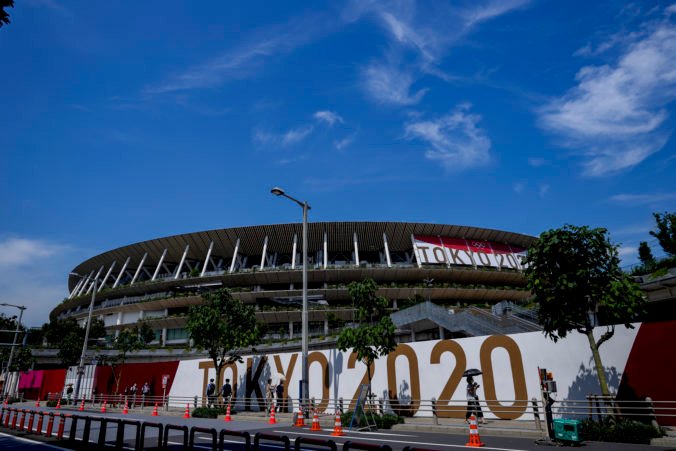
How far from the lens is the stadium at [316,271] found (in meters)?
53.9

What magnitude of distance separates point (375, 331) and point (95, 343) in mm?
50155

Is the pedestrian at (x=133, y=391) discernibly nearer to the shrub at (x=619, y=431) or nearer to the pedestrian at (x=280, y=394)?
the pedestrian at (x=280, y=394)

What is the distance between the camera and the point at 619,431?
11.7 metres

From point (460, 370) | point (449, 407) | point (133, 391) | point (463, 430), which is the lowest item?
point (463, 430)

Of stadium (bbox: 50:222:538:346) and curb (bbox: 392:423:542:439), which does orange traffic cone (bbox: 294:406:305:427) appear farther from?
stadium (bbox: 50:222:538:346)

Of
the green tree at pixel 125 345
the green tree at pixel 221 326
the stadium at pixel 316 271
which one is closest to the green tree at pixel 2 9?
the green tree at pixel 221 326

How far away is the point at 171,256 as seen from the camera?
2601 inches

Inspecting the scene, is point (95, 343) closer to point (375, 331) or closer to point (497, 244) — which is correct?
point (375, 331)

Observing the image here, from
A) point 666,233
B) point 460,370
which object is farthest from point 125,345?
point 666,233

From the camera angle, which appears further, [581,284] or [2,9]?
[581,284]

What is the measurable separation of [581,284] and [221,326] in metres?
19.2

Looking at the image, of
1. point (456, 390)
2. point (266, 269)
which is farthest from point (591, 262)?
point (266, 269)

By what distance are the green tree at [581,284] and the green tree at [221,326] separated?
57.7 feet

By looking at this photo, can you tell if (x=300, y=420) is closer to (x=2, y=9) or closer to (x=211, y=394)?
(x=211, y=394)
